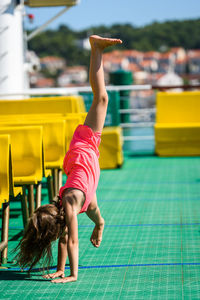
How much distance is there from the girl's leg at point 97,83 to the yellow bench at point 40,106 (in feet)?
12.2

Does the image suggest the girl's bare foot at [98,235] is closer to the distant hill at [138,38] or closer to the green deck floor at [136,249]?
the green deck floor at [136,249]

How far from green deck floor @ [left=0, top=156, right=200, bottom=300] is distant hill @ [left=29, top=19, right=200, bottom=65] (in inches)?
3460

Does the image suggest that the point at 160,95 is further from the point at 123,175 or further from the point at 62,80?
the point at 62,80

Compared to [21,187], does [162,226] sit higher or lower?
lower


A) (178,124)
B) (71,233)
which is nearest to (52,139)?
(71,233)

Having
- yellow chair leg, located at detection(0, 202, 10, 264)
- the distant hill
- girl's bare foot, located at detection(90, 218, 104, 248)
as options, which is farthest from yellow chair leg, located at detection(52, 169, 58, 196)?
the distant hill

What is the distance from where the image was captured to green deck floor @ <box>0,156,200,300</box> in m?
3.73

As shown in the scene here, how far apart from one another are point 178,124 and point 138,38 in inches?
3715

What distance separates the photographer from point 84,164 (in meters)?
3.94

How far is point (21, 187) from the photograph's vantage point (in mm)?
4840

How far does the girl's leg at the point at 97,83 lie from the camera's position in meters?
4.18

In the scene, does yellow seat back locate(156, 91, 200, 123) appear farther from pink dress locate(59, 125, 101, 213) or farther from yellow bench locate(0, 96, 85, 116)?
pink dress locate(59, 125, 101, 213)

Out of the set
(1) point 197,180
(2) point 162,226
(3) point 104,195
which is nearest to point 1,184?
(2) point 162,226

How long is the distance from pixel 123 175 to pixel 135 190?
1.09 metres
